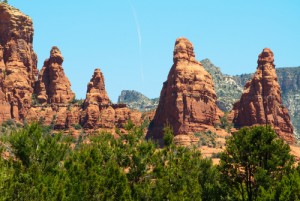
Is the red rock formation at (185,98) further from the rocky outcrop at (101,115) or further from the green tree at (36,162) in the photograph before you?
the green tree at (36,162)

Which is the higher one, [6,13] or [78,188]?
[6,13]

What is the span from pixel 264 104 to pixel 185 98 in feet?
89.8

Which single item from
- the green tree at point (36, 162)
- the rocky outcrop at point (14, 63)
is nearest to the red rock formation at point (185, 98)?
the rocky outcrop at point (14, 63)

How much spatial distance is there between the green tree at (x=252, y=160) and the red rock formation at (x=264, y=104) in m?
110

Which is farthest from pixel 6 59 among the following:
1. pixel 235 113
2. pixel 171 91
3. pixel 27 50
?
pixel 235 113

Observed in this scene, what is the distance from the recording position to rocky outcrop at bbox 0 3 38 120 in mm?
183875

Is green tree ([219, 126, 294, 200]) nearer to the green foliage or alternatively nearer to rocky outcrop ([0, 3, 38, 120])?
the green foliage

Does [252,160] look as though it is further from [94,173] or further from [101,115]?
[101,115]

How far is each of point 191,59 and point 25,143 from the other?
125066 millimetres

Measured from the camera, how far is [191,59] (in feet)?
624

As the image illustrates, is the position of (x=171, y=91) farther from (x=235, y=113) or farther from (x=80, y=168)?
(x=80, y=168)

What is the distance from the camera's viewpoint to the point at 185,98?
587 feet

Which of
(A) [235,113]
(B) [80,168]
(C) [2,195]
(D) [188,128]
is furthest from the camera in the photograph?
(A) [235,113]

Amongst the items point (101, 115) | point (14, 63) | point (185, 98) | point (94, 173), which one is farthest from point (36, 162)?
point (14, 63)
